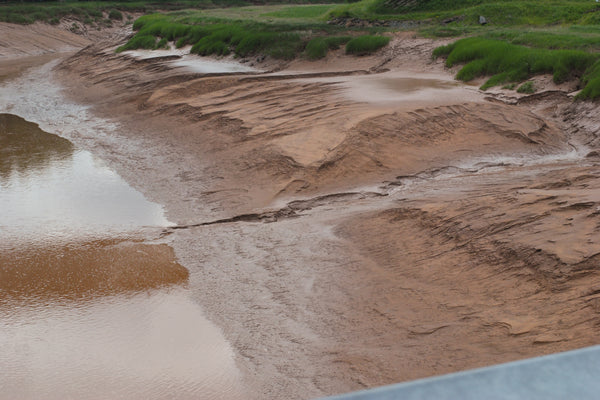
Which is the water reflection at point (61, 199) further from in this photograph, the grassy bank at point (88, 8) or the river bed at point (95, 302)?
the grassy bank at point (88, 8)

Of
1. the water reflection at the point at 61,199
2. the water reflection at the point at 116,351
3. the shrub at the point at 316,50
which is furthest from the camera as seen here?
the shrub at the point at 316,50

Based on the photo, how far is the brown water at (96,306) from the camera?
15.3 ft

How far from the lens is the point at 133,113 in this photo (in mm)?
14586

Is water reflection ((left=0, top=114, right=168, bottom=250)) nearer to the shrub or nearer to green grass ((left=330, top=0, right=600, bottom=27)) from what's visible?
the shrub

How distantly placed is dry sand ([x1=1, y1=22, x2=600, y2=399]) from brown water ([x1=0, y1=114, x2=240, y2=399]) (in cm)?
31

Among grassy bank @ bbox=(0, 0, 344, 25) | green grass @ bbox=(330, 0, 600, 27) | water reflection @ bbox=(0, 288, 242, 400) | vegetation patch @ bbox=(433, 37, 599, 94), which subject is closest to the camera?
water reflection @ bbox=(0, 288, 242, 400)

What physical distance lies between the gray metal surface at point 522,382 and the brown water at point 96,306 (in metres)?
3.93

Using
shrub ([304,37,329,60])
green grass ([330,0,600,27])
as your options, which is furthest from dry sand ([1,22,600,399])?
green grass ([330,0,600,27])

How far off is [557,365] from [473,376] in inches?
4.3

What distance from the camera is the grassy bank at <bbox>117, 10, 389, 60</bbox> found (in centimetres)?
1716

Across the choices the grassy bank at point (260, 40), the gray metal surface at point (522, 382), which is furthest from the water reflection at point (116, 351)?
the grassy bank at point (260, 40)

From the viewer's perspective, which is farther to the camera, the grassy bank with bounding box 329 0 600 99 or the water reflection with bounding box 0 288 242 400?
the grassy bank with bounding box 329 0 600 99

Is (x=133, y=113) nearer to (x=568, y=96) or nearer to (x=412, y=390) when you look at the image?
(x=568, y=96)

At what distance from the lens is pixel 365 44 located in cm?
1691
